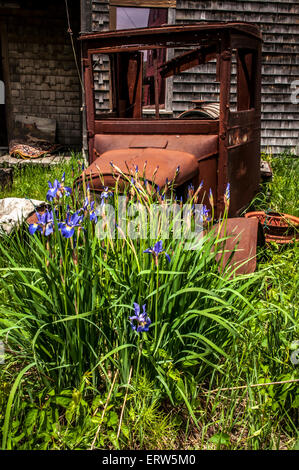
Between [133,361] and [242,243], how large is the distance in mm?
984

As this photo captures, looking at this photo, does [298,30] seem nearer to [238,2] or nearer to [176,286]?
[238,2]

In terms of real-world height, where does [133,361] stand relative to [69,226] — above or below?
below

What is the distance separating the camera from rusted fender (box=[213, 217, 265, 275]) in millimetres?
2168

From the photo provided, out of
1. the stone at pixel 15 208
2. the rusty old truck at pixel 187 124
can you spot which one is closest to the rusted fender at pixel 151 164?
the rusty old truck at pixel 187 124

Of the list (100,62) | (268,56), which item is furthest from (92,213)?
(268,56)

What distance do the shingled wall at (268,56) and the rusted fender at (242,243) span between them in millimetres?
4992

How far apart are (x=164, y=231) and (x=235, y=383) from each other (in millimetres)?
703

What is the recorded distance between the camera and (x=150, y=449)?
153 cm

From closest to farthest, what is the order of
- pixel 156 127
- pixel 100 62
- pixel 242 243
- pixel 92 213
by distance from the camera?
pixel 92 213
pixel 242 243
pixel 156 127
pixel 100 62

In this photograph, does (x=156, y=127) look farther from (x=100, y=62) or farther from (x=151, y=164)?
(x=100, y=62)

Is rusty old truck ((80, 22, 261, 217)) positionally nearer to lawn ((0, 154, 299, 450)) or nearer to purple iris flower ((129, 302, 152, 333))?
lawn ((0, 154, 299, 450))

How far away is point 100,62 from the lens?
22.8ft

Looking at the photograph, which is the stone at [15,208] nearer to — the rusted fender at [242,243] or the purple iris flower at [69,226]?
the rusted fender at [242,243]

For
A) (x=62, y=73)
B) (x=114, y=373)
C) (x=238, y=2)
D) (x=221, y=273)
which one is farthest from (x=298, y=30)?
(x=114, y=373)
